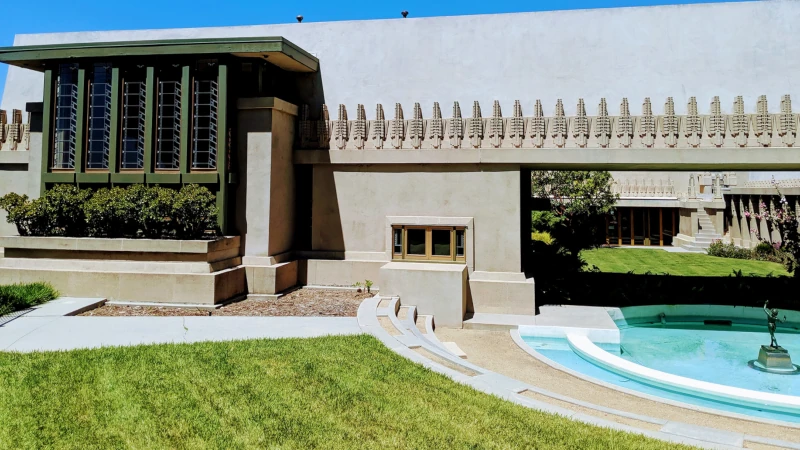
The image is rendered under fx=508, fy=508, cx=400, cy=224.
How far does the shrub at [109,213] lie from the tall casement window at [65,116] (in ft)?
6.60

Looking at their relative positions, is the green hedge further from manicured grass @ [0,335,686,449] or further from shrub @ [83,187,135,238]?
manicured grass @ [0,335,686,449]

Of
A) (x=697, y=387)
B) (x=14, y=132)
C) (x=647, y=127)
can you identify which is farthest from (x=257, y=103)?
(x=697, y=387)

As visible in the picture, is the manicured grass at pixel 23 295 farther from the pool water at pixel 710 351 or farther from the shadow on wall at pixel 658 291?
the pool water at pixel 710 351

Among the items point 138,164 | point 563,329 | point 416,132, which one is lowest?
point 563,329

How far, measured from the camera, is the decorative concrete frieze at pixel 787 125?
41.2ft

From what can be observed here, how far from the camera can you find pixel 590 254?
3067cm

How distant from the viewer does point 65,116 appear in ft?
45.1

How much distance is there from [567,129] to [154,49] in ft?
36.2

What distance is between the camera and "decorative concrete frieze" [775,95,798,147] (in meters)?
12.6

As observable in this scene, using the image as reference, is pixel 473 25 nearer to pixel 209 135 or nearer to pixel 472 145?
pixel 472 145

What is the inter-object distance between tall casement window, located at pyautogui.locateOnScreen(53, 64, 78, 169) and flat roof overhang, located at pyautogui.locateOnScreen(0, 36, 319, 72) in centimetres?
42

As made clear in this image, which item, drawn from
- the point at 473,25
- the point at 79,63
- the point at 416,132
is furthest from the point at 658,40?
the point at 79,63

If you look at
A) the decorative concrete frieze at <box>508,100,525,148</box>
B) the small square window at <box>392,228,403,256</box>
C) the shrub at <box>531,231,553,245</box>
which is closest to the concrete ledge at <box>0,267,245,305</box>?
the small square window at <box>392,228,403,256</box>

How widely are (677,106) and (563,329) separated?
8.21m
